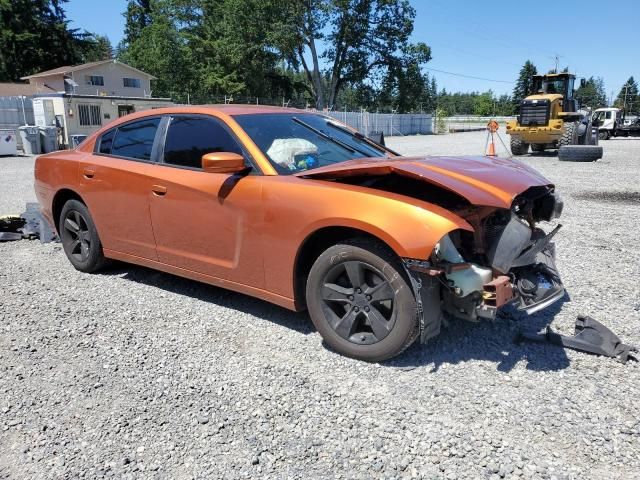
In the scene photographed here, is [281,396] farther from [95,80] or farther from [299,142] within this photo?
[95,80]

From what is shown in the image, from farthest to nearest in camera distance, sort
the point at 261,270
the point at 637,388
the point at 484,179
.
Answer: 1. the point at 261,270
2. the point at 484,179
3. the point at 637,388

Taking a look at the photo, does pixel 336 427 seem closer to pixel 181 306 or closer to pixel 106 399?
pixel 106 399

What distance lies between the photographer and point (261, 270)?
12.2 ft

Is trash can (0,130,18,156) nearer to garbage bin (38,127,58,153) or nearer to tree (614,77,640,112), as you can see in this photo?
garbage bin (38,127,58,153)

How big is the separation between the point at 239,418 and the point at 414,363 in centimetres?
116

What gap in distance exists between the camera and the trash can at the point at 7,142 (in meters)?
19.9

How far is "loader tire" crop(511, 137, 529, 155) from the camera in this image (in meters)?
18.9

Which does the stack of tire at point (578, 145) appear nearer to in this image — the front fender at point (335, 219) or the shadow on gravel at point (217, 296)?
the shadow on gravel at point (217, 296)

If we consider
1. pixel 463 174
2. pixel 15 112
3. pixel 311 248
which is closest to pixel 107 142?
pixel 311 248

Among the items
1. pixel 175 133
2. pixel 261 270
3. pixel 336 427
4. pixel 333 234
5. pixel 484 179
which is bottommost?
pixel 336 427

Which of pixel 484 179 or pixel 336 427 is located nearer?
pixel 336 427

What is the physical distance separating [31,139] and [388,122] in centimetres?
2925

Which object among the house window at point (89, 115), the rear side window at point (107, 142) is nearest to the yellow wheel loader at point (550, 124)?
the rear side window at point (107, 142)

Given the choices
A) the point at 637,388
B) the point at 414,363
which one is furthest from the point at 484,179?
the point at 637,388
